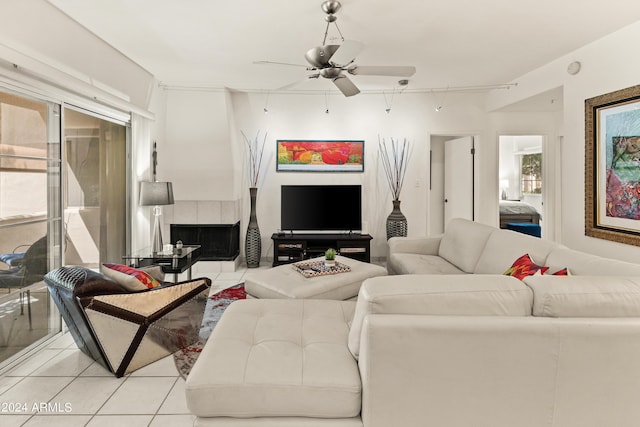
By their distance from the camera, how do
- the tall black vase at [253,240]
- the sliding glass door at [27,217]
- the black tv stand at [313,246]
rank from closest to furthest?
1. the sliding glass door at [27,217]
2. the black tv stand at [313,246]
3. the tall black vase at [253,240]

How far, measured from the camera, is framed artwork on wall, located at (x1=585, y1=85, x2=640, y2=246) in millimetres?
3281

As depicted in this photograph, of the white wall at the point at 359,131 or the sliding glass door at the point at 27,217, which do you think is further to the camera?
the white wall at the point at 359,131

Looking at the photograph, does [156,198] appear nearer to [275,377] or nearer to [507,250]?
[275,377]

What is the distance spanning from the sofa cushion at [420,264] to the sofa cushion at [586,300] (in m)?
1.98

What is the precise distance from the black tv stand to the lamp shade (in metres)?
1.58

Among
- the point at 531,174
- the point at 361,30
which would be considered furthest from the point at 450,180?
the point at 531,174

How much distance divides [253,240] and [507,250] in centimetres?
337

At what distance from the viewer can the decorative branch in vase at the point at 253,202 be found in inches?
216

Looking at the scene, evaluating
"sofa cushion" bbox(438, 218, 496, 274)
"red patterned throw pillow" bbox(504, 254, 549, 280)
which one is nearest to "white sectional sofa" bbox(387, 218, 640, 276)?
"sofa cushion" bbox(438, 218, 496, 274)

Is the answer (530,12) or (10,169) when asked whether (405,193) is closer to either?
(530,12)

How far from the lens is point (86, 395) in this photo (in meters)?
2.20

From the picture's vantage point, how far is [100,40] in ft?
11.7

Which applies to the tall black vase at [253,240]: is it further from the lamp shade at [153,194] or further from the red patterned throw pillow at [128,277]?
the red patterned throw pillow at [128,277]

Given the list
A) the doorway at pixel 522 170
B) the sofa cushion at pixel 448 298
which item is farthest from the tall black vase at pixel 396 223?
the doorway at pixel 522 170
